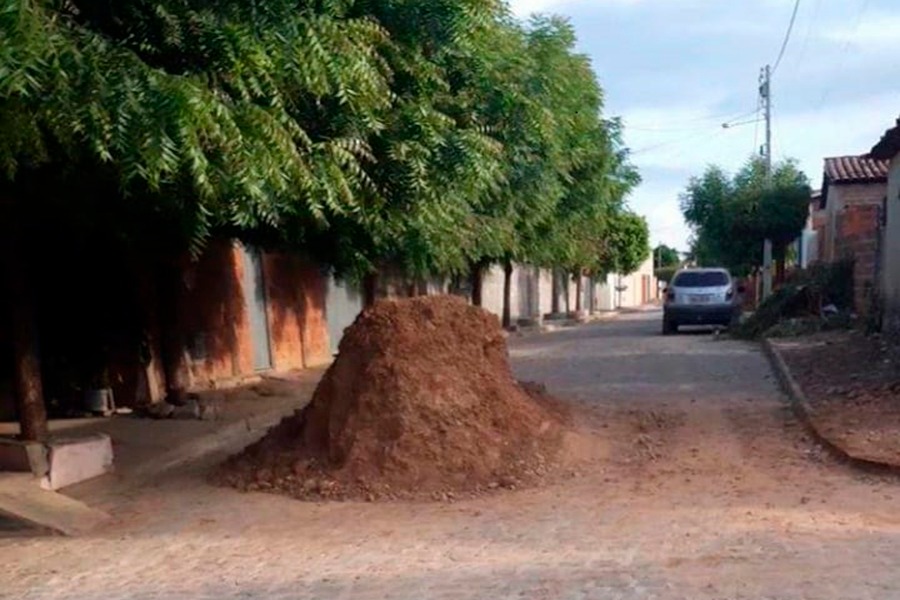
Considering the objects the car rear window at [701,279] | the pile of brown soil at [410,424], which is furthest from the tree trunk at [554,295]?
the pile of brown soil at [410,424]

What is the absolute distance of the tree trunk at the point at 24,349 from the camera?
31.1ft

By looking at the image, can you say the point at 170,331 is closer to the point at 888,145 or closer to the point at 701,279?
the point at 888,145

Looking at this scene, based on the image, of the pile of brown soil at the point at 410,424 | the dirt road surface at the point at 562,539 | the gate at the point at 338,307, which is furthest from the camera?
the gate at the point at 338,307

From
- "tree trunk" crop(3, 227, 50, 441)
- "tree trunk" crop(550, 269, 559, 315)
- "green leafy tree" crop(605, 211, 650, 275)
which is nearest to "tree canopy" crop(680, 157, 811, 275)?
Result: "green leafy tree" crop(605, 211, 650, 275)

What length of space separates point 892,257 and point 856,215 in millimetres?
6465

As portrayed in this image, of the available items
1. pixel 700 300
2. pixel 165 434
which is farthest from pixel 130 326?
pixel 700 300

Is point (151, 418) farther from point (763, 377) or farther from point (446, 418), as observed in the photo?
point (763, 377)

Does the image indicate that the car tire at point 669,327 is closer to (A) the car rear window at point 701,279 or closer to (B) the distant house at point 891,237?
(A) the car rear window at point 701,279

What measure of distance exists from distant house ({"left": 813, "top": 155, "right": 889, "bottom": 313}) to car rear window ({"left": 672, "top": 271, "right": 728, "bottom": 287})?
9.30ft

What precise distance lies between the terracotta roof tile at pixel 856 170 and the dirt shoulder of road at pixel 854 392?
33.2 ft

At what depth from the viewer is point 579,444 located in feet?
33.3

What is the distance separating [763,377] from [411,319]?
24.9 ft

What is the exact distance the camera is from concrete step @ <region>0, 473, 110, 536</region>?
8086 millimetres

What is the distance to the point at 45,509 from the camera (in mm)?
8367
